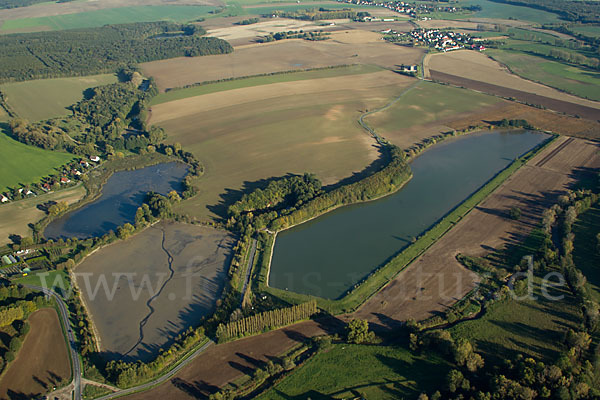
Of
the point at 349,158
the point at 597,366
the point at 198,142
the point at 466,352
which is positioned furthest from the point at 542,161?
the point at 198,142

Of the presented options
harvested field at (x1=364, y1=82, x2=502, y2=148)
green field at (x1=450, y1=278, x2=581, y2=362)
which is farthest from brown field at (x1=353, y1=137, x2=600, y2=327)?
harvested field at (x1=364, y1=82, x2=502, y2=148)

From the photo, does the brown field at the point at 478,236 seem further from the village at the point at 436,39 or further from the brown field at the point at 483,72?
the village at the point at 436,39

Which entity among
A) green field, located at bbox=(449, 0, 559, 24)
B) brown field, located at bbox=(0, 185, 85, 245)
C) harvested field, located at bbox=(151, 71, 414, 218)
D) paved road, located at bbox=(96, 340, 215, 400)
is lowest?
paved road, located at bbox=(96, 340, 215, 400)

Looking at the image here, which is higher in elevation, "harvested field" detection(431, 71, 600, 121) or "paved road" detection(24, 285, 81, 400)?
"harvested field" detection(431, 71, 600, 121)

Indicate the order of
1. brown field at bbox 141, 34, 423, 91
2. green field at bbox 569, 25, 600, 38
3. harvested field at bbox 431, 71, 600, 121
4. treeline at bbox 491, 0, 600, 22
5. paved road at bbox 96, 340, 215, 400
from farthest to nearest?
treeline at bbox 491, 0, 600, 22
green field at bbox 569, 25, 600, 38
brown field at bbox 141, 34, 423, 91
harvested field at bbox 431, 71, 600, 121
paved road at bbox 96, 340, 215, 400

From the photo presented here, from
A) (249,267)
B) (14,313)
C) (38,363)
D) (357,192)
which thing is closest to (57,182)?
(14,313)

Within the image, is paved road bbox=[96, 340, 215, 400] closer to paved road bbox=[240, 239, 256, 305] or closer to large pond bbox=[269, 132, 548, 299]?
paved road bbox=[240, 239, 256, 305]

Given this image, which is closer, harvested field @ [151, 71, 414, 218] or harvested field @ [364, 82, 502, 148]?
harvested field @ [151, 71, 414, 218]
